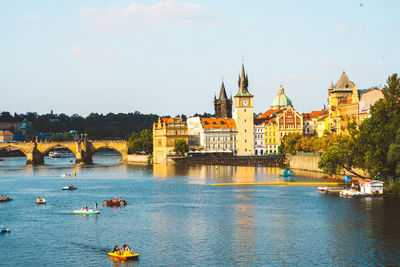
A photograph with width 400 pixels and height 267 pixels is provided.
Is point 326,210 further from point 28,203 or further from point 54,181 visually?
point 54,181

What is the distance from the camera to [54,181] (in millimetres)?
133125

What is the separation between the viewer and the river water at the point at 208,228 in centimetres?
5578

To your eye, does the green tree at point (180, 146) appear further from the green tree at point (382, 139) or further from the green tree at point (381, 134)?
the green tree at point (381, 134)

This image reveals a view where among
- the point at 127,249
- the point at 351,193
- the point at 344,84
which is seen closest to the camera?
the point at 127,249

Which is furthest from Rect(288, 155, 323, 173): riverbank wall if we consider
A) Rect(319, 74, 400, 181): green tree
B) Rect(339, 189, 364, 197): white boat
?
Rect(339, 189, 364, 197): white boat

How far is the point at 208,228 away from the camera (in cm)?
6881

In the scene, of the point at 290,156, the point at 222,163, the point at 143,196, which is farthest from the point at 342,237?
the point at 222,163

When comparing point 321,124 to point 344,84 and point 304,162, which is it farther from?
point 304,162

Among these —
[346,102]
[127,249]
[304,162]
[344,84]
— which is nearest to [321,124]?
[344,84]

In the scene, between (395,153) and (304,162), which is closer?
(395,153)

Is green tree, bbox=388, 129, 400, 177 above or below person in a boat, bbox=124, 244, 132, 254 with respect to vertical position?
above

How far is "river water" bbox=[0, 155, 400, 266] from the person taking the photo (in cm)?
5578

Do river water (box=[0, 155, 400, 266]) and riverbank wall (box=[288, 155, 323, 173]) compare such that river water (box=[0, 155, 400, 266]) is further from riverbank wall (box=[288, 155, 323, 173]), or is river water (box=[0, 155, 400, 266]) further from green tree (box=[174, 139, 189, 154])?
green tree (box=[174, 139, 189, 154])

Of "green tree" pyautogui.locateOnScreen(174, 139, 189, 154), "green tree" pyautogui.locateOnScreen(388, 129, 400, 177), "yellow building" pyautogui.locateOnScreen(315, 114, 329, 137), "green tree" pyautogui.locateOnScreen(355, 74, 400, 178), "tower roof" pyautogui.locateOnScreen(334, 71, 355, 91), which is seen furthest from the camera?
"green tree" pyautogui.locateOnScreen(174, 139, 189, 154)
